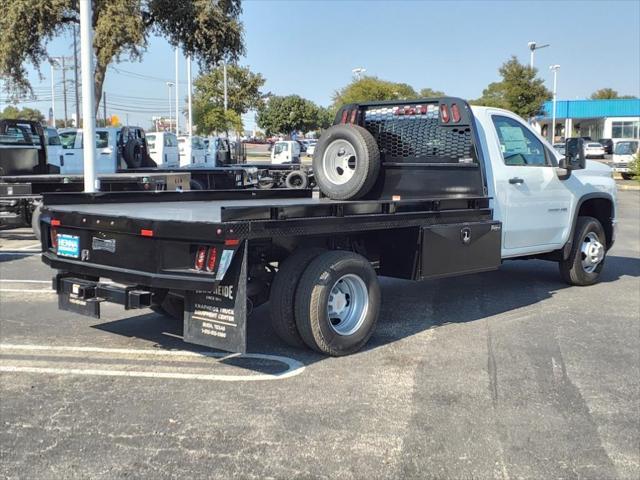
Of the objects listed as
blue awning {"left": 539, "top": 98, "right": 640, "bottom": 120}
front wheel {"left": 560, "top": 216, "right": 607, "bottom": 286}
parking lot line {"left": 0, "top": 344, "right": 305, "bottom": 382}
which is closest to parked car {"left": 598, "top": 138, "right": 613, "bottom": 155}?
blue awning {"left": 539, "top": 98, "right": 640, "bottom": 120}

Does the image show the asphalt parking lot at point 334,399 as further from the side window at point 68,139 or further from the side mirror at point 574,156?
the side window at point 68,139

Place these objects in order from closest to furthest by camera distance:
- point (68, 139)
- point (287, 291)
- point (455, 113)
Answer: point (287, 291) < point (455, 113) < point (68, 139)

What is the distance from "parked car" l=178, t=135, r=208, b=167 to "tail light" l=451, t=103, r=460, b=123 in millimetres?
25238

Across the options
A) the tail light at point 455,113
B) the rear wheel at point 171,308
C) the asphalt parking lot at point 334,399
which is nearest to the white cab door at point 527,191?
the tail light at point 455,113

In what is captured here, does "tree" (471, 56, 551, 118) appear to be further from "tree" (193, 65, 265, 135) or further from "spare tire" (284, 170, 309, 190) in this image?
"spare tire" (284, 170, 309, 190)

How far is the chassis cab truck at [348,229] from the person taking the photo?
4.88 m

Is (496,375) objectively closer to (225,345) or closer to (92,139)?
(225,345)

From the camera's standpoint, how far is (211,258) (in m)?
4.73

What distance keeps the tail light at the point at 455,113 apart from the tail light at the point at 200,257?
3349mm

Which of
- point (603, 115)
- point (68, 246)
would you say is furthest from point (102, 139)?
point (603, 115)

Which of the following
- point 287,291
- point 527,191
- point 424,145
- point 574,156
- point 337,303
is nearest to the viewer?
point 287,291

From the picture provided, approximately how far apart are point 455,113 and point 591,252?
3.13m

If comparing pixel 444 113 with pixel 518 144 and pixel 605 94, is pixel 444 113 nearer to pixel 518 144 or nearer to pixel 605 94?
pixel 518 144

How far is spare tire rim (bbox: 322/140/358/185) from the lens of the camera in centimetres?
721
